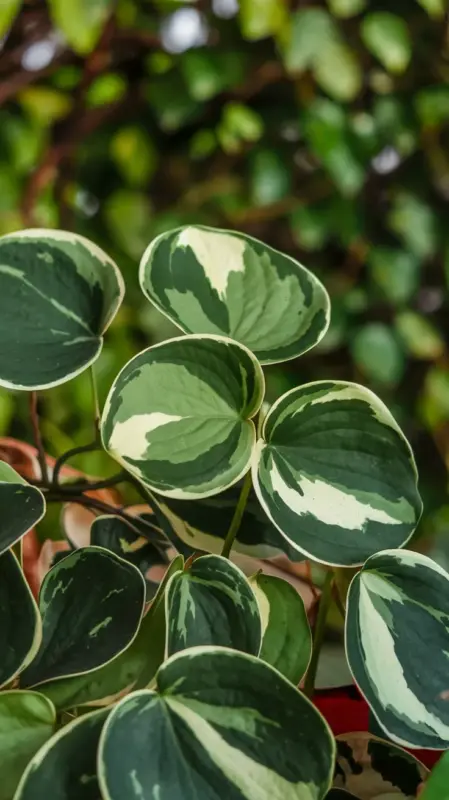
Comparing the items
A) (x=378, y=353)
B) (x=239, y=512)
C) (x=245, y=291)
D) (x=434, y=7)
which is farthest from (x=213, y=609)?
(x=434, y=7)

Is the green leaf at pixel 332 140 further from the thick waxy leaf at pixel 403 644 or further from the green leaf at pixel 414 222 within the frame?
the thick waxy leaf at pixel 403 644

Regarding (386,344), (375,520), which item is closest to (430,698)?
(375,520)

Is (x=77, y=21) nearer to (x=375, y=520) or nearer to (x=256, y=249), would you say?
(x=256, y=249)

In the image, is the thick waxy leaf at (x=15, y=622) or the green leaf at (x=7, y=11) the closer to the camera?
the thick waxy leaf at (x=15, y=622)

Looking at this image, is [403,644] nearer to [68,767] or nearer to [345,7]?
[68,767]

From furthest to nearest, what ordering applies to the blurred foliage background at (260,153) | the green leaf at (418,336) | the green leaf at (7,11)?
the green leaf at (418,336)
the blurred foliage background at (260,153)
the green leaf at (7,11)

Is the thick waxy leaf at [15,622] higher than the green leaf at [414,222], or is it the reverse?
the thick waxy leaf at [15,622]

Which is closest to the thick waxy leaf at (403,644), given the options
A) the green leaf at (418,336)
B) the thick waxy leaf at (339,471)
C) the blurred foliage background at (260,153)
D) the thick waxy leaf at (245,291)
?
the thick waxy leaf at (339,471)
